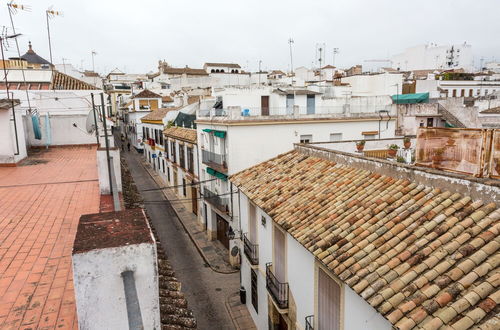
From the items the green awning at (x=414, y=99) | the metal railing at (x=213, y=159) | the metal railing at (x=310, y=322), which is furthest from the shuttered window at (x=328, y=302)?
the green awning at (x=414, y=99)

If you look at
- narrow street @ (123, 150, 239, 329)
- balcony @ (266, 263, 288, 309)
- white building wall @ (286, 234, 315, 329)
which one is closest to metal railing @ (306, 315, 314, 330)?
white building wall @ (286, 234, 315, 329)

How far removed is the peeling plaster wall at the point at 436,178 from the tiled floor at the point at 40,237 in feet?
21.8

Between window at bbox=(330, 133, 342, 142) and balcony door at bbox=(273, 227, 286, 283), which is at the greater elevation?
window at bbox=(330, 133, 342, 142)

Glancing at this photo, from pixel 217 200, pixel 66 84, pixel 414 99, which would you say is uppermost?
pixel 66 84

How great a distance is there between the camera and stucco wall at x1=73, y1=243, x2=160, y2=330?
10.1 ft

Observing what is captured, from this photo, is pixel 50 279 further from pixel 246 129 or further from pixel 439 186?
pixel 246 129

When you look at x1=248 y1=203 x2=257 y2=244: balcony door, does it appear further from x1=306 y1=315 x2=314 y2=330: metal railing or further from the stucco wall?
the stucco wall

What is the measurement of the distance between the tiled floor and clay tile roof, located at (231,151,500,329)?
447 cm

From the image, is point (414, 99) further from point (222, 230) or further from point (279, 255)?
point (279, 255)

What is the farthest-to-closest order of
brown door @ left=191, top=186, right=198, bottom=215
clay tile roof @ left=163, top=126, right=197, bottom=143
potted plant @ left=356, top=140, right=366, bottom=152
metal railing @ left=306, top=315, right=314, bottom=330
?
brown door @ left=191, top=186, right=198, bottom=215
clay tile roof @ left=163, top=126, right=197, bottom=143
potted plant @ left=356, top=140, right=366, bottom=152
metal railing @ left=306, top=315, right=314, bottom=330

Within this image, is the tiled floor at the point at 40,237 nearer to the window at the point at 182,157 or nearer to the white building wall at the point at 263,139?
the white building wall at the point at 263,139

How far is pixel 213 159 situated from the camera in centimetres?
2030

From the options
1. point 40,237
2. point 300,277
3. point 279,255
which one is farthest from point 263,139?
point 40,237

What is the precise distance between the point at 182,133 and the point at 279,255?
1895 centimetres
